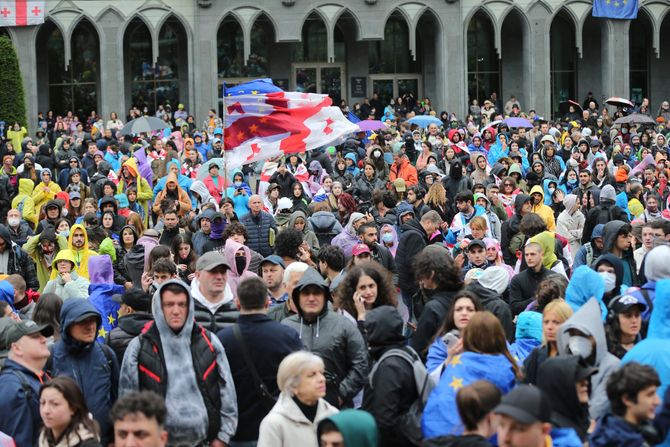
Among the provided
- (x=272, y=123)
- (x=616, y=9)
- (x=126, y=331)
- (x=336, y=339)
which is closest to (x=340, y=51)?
(x=616, y=9)

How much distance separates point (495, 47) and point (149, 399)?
37877 millimetres

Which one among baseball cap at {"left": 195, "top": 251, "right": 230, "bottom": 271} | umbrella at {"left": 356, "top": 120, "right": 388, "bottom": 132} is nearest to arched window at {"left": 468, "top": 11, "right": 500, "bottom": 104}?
umbrella at {"left": 356, "top": 120, "right": 388, "bottom": 132}

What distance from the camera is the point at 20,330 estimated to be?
8180 millimetres

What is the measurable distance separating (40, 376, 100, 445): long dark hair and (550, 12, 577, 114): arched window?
39.8 metres

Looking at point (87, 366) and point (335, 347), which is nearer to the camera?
point (87, 366)

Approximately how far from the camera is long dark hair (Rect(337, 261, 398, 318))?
8.98 metres

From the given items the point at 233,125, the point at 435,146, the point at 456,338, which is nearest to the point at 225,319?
the point at 456,338

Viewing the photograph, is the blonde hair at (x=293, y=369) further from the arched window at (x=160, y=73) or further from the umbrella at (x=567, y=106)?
the arched window at (x=160, y=73)

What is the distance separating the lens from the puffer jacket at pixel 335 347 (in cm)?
821

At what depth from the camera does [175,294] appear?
773 centimetres

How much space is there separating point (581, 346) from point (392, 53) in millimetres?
37594

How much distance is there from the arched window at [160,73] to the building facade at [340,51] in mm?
44

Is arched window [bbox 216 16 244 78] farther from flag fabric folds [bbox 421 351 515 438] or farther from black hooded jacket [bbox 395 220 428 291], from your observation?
flag fabric folds [bbox 421 351 515 438]

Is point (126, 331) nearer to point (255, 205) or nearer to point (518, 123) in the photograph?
point (255, 205)
